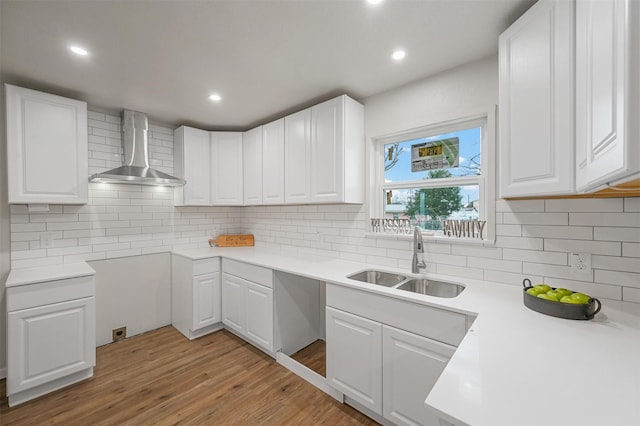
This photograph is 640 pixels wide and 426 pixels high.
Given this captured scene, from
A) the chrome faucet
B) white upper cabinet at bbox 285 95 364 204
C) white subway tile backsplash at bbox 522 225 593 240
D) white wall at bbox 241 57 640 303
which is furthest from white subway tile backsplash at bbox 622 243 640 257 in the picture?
white upper cabinet at bbox 285 95 364 204

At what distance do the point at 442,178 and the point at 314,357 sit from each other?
78.6 inches

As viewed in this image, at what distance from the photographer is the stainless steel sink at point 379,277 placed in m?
2.19

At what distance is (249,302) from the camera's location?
2.68 m

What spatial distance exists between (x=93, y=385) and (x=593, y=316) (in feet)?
11.1

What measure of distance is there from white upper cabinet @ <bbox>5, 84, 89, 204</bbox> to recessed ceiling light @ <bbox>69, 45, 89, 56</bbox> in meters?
0.79

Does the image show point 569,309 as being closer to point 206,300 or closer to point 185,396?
point 185,396

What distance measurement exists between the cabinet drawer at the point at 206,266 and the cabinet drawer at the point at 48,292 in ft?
2.81

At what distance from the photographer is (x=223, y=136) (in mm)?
3381

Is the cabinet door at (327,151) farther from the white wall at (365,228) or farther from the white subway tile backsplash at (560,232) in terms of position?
the white subway tile backsplash at (560,232)

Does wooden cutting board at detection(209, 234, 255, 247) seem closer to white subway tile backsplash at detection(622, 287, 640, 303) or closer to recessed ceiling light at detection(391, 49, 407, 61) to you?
recessed ceiling light at detection(391, 49, 407, 61)

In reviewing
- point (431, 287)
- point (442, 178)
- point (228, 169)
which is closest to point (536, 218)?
point (442, 178)

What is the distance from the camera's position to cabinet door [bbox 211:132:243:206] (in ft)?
11.1

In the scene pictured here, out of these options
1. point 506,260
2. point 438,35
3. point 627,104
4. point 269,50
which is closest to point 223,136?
point 269,50

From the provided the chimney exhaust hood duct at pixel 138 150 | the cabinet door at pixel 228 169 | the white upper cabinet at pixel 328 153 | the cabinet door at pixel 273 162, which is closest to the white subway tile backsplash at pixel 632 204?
the white upper cabinet at pixel 328 153
